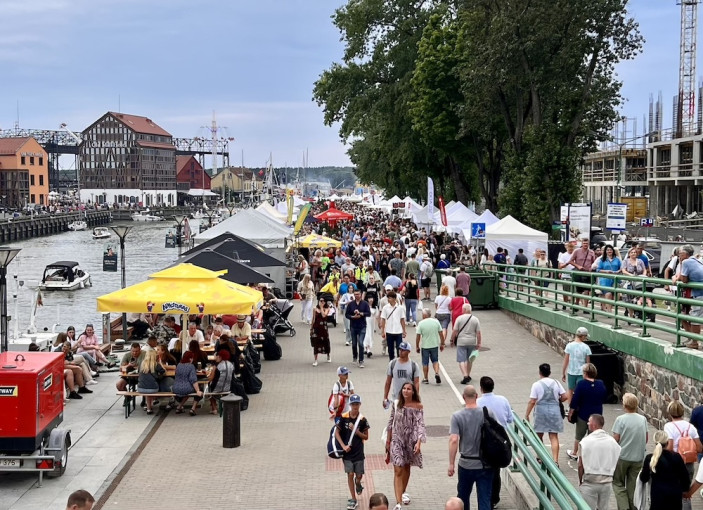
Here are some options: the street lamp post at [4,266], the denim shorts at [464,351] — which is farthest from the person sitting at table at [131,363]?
the denim shorts at [464,351]

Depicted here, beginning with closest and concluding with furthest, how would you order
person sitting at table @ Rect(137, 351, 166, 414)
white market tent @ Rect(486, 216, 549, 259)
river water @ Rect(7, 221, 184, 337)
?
person sitting at table @ Rect(137, 351, 166, 414)
white market tent @ Rect(486, 216, 549, 259)
river water @ Rect(7, 221, 184, 337)

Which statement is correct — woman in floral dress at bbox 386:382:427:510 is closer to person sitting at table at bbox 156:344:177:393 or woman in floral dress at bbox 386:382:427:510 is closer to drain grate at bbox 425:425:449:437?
drain grate at bbox 425:425:449:437

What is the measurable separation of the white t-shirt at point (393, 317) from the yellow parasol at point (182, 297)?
278 cm

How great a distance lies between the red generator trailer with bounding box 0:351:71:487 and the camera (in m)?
11.3

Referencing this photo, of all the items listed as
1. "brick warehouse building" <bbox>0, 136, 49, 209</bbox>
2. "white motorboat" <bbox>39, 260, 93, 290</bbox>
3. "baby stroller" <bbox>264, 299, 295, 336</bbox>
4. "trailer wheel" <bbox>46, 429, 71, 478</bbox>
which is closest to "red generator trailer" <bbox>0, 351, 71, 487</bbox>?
"trailer wheel" <bbox>46, 429, 71, 478</bbox>

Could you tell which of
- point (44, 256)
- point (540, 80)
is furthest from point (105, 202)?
point (540, 80)

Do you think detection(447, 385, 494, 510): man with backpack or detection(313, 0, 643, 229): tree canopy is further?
detection(313, 0, 643, 229): tree canopy

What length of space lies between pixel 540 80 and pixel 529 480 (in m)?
31.0

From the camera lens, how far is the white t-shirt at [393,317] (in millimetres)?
17875

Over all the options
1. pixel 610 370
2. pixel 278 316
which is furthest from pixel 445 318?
pixel 610 370

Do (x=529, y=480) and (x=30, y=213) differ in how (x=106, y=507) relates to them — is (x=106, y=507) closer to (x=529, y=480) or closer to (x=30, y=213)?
(x=529, y=480)

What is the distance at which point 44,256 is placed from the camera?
294ft

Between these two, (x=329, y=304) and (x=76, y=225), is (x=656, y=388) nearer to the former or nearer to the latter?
(x=329, y=304)

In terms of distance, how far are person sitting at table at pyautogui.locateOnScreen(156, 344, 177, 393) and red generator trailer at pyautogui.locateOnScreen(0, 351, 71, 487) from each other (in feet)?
12.2
